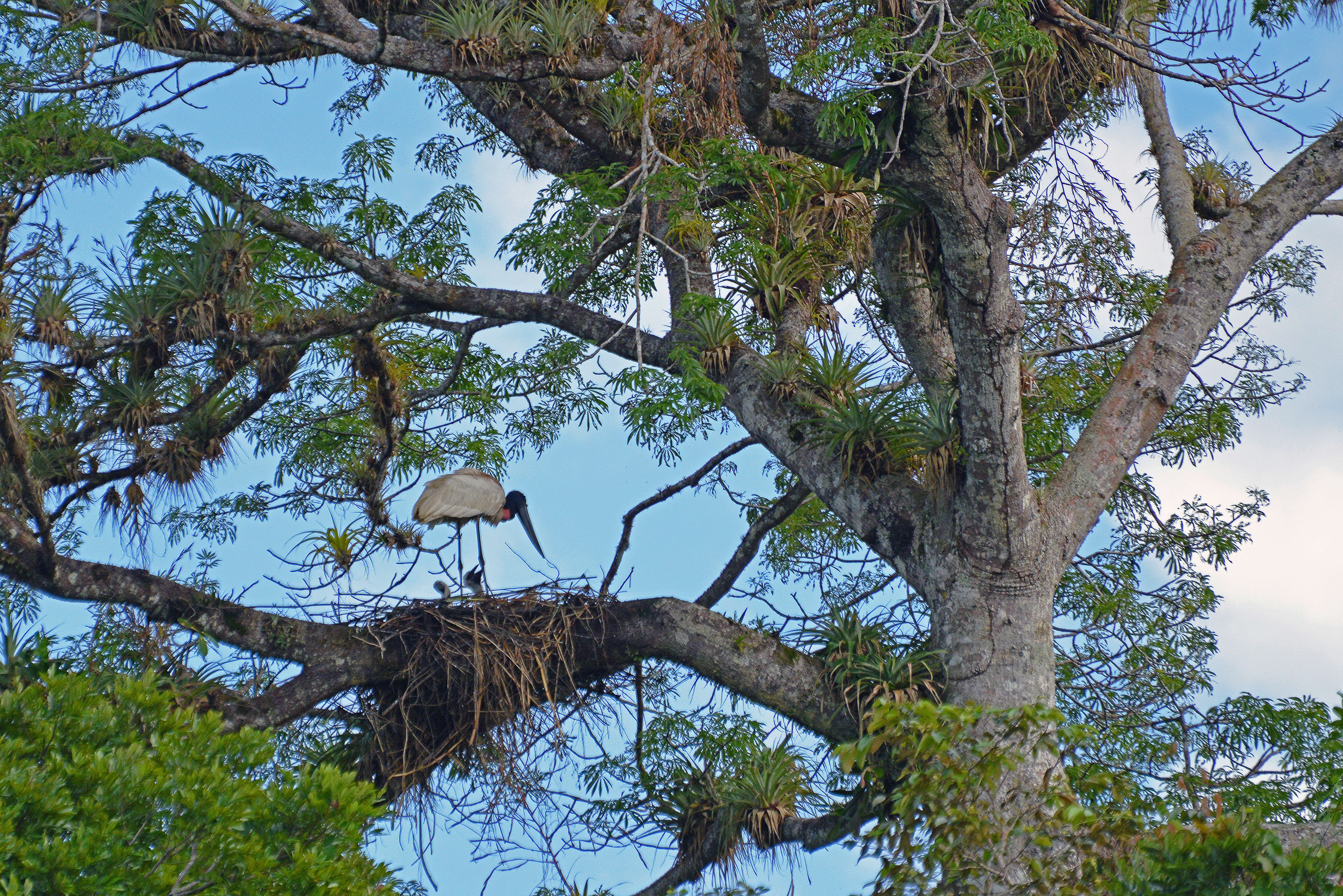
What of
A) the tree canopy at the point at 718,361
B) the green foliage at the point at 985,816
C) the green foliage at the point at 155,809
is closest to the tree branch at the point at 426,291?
the tree canopy at the point at 718,361

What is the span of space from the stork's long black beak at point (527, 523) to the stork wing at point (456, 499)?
782 millimetres

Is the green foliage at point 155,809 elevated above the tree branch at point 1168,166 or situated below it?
below

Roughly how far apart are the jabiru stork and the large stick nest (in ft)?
4.28

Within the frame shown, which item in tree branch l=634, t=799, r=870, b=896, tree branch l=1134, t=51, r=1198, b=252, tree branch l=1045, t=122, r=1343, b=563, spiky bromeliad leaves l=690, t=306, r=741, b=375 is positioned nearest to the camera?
tree branch l=634, t=799, r=870, b=896

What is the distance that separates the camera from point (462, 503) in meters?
8.16

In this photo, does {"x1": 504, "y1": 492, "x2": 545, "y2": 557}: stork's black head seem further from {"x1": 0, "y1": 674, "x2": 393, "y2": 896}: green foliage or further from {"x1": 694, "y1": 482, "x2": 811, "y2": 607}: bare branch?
{"x1": 0, "y1": 674, "x2": 393, "y2": 896}: green foliage

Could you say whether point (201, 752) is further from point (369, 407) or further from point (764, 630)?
point (369, 407)

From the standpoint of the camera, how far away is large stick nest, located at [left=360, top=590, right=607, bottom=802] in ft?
20.9

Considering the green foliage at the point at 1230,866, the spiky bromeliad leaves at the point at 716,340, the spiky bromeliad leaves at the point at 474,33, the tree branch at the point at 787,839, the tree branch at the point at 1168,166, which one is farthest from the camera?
the tree branch at the point at 1168,166

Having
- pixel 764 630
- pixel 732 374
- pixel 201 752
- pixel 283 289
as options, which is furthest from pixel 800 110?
pixel 201 752

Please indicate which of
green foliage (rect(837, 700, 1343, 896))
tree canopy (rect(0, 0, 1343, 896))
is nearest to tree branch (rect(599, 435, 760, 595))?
tree canopy (rect(0, 0, 1343, 896))

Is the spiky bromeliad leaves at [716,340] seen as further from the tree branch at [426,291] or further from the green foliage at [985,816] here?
the green foliage at [985,816]

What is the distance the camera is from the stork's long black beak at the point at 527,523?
30.1ft

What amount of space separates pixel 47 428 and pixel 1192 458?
8.09 meters
